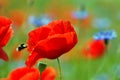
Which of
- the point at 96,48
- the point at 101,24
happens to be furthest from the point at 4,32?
the point at 101,24

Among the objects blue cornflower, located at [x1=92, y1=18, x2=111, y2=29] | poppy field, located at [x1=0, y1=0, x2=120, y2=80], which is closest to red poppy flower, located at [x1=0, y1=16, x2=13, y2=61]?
poppy field, located at [x1=0, y1=0, x2=120, y2=80]

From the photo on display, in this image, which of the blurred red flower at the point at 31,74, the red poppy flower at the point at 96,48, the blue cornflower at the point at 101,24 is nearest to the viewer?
the blurred red flower at the point at 31,74

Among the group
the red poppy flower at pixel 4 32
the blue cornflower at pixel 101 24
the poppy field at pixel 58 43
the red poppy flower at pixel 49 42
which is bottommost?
the blue cornflower at pixel 101 24

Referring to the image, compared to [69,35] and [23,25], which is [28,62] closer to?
[69,35]

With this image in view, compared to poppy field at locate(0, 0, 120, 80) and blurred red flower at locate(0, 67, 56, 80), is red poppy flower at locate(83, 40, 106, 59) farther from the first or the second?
blurred red flower at locate(0, 67, 56, 80)

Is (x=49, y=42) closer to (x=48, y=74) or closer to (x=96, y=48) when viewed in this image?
(x=48, y=74)

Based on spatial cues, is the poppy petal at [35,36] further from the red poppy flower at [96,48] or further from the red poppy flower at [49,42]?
the red poppy flower at [96,48]

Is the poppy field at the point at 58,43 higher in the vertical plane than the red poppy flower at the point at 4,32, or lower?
lower

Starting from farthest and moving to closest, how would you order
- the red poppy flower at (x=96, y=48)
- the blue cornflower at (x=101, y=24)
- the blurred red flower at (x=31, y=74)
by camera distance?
the blue cornflower at (x=101, y=24) → the red poppy flower at (x=96, y=48) → the blurred red flower at (x=31, y=74)

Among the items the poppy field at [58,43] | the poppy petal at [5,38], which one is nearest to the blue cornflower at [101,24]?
the poppy field at [58,43]
